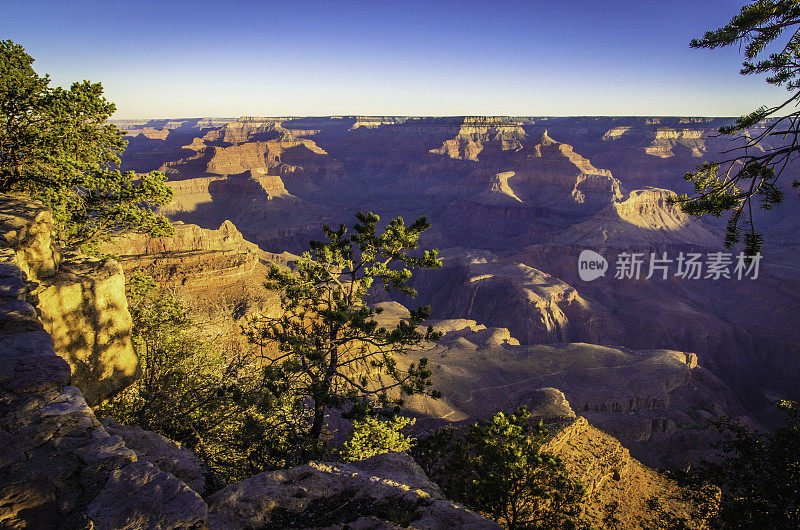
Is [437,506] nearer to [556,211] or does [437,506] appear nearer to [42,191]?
[42,191]

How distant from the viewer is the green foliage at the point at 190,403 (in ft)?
38.1

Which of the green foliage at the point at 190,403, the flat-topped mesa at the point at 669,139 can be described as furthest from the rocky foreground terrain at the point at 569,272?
the green foliage at the point at 190,403

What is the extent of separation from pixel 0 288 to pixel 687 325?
8740 cm

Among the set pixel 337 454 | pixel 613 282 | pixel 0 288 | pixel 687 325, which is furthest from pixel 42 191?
pixel 613 282

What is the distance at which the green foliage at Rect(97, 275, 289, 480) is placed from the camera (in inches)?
457

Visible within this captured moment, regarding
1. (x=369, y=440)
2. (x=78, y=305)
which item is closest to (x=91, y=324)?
(x=78, y=305)

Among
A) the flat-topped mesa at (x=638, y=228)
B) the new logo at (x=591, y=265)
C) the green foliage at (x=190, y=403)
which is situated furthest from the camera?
the flat-topped mesa at (x=638, y=228)

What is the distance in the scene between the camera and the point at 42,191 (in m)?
13.4

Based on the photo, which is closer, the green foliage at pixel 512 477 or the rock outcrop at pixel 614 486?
the green foliage at pixel 512 477

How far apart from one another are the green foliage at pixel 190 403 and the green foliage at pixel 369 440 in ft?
7.27

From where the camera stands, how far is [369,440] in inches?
542

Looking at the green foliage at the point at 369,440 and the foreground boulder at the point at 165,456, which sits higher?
the foreground boulder at the point at 165,456

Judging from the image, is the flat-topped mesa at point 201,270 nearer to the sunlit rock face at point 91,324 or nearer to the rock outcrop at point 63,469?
the sunlit rock face at point 91,324

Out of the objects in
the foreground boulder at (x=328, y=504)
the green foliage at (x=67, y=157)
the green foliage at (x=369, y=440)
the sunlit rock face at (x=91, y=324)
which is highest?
the green foliage at (x=67, y=157)
